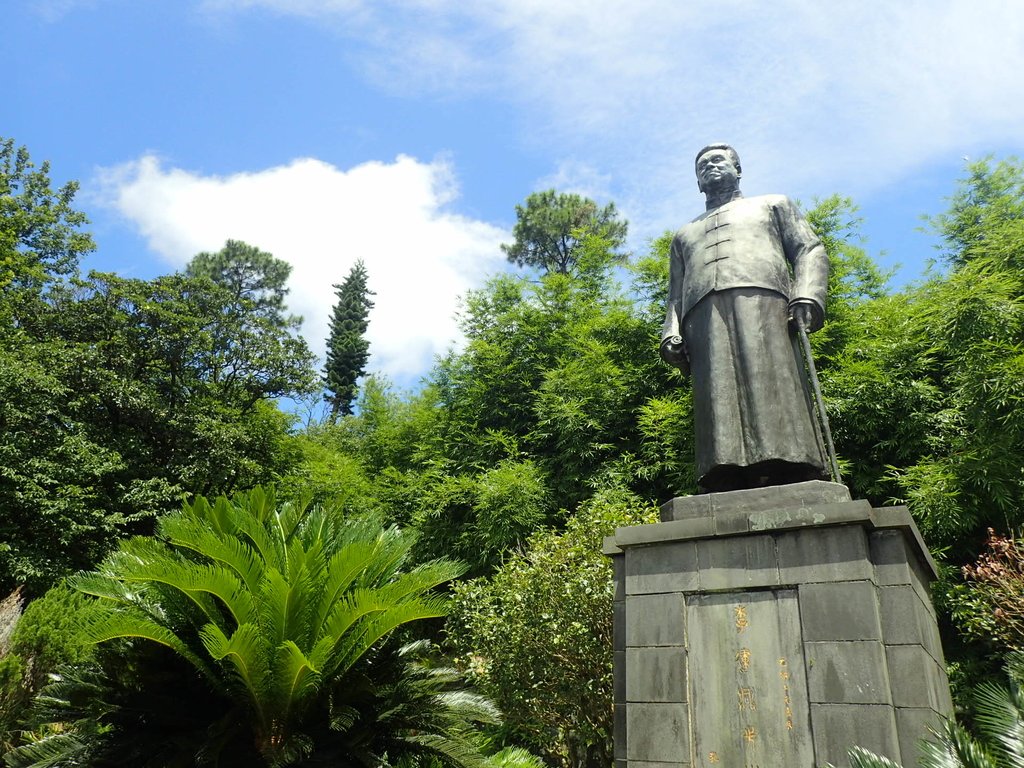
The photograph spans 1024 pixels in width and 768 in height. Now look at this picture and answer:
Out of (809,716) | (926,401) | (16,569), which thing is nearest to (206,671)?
(809,716)

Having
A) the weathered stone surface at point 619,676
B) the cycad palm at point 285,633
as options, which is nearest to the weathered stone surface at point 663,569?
the weathered stone surface at point 619,676

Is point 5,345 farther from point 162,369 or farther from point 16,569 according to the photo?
point 16,569

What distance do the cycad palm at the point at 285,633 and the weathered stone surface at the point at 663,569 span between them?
2.65 meters

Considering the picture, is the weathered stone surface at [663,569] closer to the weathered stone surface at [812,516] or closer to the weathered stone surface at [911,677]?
the weathered stone surface at [812,516]

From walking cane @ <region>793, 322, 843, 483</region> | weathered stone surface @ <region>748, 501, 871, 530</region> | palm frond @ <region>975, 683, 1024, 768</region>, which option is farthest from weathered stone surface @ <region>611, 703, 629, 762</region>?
walking cane @ <region>793, 322, 843, 483</region>

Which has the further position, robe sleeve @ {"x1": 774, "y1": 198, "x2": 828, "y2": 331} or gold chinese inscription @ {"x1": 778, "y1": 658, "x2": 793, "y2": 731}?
robe sleeve @ {"x1": 774, "y1": 198, "x2": 828, "y2": 331}

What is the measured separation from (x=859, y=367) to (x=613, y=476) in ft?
13.6

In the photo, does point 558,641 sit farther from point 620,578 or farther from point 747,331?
point 747,331

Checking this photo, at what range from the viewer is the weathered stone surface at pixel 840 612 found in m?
3.97

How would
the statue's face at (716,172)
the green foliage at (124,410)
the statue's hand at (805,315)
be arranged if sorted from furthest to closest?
1. the green foliage at (124,410)
2. the statue's face at (716,172)
3. the statue's hand at (805,315)

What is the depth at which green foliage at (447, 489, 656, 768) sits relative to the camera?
8.45 m

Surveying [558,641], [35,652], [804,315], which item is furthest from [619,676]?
[35,652]

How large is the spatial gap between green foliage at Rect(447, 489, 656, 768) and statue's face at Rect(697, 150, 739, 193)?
448 cm

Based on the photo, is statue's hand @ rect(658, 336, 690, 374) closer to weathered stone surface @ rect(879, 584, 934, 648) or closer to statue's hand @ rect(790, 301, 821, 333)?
statue's hand @ rect(790, 301, 821, 333)
